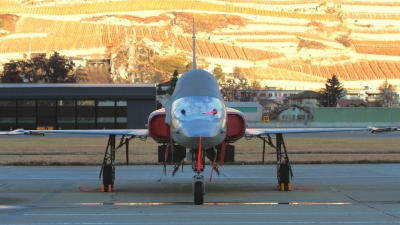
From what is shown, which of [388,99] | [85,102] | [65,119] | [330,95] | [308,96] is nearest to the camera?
[65,119]

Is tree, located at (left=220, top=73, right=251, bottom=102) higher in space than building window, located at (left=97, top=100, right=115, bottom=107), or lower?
higher

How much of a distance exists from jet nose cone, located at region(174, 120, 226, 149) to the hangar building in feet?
216

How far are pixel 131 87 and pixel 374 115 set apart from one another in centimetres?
4386

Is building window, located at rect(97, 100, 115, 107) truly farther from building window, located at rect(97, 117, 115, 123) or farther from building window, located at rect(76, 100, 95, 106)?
building window, located at rect(97, 117, 115, 123)

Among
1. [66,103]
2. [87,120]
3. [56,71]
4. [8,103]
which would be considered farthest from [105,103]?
[56,71]

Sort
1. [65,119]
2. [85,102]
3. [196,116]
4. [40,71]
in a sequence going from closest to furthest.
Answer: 1. [196,116]
2. [65,119]
3. [85,102]
4. [40,71]

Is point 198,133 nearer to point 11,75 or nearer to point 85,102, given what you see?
point 85,102

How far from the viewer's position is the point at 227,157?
1744cm

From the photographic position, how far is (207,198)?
16.2 meters

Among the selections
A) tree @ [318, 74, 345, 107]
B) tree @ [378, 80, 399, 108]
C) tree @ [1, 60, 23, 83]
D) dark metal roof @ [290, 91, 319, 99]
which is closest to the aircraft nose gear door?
tree @ [1, 60, 23, 83]

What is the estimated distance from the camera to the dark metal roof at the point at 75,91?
8056 cm

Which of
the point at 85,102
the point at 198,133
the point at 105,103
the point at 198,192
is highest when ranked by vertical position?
the point at 85,102

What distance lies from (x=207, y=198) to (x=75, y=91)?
221 ft

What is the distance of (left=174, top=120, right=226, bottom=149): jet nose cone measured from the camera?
14.2m
